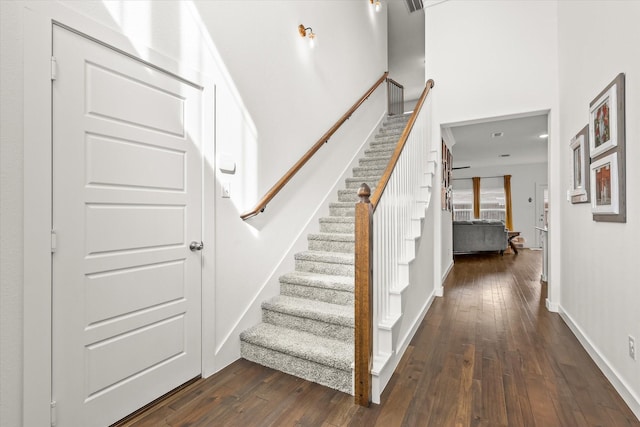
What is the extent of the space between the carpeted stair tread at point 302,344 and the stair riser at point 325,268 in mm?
664

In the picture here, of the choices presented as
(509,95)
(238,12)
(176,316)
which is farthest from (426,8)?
(176,316)

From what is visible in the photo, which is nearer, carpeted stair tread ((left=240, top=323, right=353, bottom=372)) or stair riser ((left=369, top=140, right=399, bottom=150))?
carpeted stair tread ((left=240, top=323, right=353, bottom=372))

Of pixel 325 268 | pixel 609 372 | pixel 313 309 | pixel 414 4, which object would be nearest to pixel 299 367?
pixel 313 309

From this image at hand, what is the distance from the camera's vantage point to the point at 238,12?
2.56 meters

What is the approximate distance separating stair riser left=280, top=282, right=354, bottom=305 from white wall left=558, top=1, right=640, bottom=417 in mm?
1760

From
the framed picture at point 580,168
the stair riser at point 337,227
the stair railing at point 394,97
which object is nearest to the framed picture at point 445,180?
the stair railing at point 394,97

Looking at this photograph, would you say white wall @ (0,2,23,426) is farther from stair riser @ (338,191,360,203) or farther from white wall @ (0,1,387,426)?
stair riser @ (338,191,360,203)

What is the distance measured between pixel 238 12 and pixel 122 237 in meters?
1.99

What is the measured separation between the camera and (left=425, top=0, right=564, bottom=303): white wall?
11.9 ft

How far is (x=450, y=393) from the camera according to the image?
2.01 m

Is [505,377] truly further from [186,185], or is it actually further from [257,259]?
[186,185]

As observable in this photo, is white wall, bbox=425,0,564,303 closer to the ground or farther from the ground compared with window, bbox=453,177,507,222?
farther from the ground

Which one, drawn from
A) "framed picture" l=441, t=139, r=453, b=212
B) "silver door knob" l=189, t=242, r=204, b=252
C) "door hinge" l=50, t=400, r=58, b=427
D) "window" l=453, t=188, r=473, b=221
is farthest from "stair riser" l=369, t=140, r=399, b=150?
"window" l=453, t=188, r=473, b=221

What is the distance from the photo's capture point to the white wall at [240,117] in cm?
137
